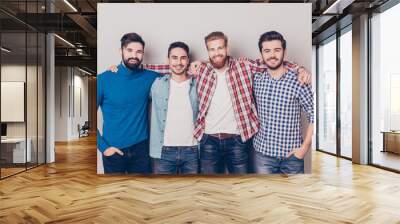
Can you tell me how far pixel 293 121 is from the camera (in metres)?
6.61

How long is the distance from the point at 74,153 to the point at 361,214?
8.36m

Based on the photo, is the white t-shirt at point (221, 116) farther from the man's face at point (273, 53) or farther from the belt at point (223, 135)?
the man's face at point (273, 53)

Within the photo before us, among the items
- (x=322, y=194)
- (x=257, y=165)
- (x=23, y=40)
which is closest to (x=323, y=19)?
(x=257, y=165)

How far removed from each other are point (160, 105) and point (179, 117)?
0.38m

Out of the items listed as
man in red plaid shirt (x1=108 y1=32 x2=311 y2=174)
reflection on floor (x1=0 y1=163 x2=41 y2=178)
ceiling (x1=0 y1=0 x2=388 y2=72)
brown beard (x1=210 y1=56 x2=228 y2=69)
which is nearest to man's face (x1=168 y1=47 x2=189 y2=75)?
man in red plaid shirt (x1=108 y1=32 x2=311 y2=174)

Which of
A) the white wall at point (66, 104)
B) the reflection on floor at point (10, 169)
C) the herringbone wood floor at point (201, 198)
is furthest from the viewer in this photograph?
the white wall at point (66, 104)

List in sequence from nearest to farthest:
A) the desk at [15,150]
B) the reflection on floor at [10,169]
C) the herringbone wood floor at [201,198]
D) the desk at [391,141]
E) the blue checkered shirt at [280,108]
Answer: the herringbone wood floor at [201,198], the blue checkered shirt at [280,108], the reflection on floor at [10,169], the desk at [15,150], the desk at [391,141]

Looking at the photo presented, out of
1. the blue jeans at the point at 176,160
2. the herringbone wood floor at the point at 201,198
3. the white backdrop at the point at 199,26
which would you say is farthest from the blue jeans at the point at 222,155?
the white backdrop at the point at 199,26

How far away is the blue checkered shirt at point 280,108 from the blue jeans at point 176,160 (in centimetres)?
108

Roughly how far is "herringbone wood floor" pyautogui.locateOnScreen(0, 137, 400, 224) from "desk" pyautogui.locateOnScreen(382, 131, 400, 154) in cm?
89

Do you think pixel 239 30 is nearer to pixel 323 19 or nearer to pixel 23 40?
pixel 323 19

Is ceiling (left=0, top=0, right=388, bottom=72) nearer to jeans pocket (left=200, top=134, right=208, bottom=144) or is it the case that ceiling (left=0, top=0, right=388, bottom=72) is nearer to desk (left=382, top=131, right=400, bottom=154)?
desk (left=382, top=131, right=400, bottom=154)

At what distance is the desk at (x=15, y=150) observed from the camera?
280 inches

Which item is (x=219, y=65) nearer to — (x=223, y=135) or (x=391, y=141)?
(x=223, y=135)
